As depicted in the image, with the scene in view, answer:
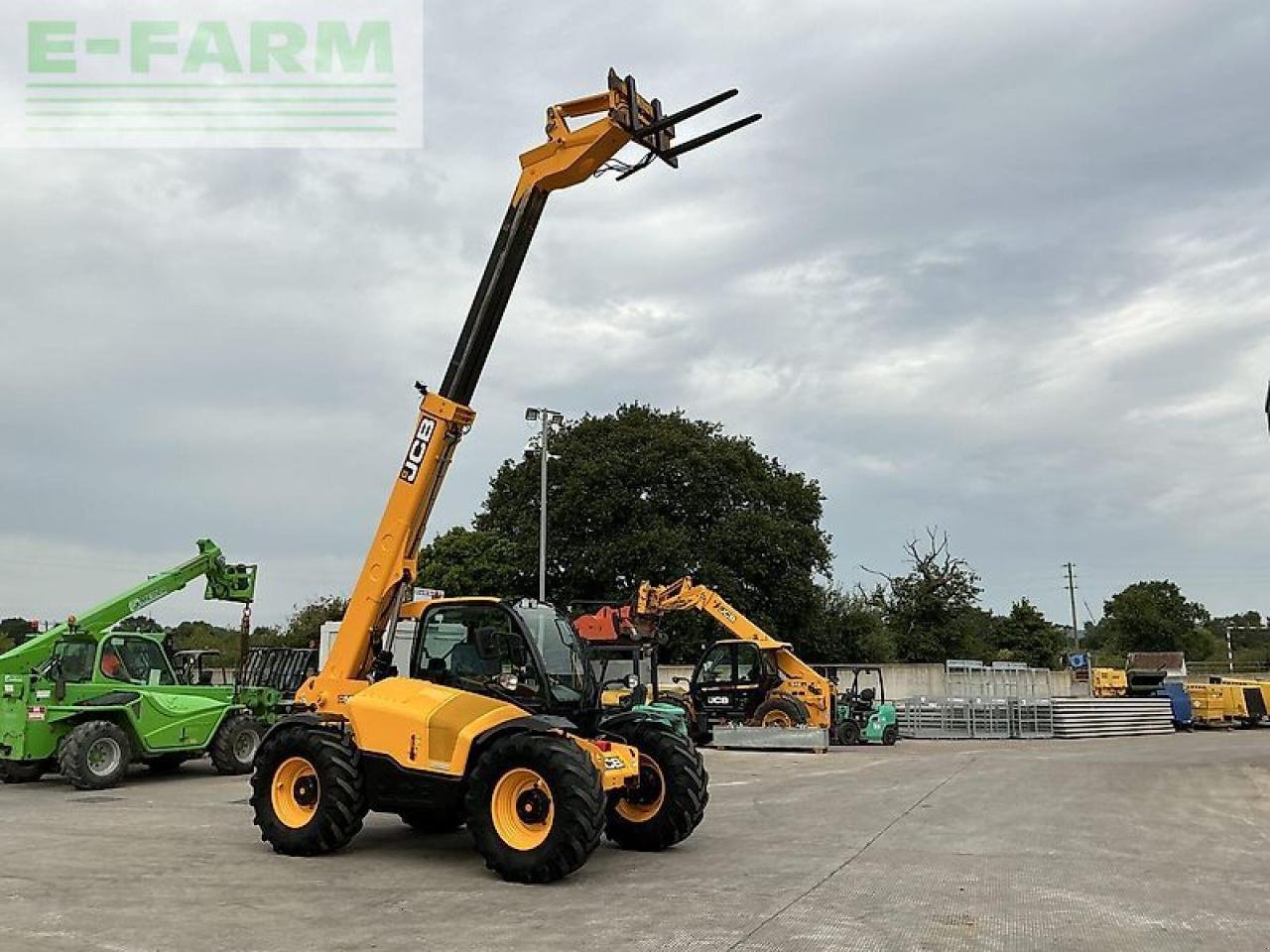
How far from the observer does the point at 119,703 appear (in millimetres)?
15258

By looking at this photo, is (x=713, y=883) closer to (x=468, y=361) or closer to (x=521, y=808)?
(x=521, y=808)

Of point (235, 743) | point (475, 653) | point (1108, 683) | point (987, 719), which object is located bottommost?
point (987, 719)

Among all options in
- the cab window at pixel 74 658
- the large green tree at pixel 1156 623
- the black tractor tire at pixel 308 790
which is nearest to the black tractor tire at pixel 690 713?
the cab window at pixel 74 658

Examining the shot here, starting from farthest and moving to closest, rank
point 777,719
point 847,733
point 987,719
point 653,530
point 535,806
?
1. point 653,530
2. point 987,719
3. point 847,733
4. point 777,719
5. point 535,806

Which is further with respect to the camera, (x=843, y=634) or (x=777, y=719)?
(x=843, y=634)

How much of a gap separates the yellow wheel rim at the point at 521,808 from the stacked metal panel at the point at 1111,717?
79.9 feet

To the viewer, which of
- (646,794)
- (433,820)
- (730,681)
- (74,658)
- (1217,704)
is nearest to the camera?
(646,794)

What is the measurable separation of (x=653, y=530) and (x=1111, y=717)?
18.9m

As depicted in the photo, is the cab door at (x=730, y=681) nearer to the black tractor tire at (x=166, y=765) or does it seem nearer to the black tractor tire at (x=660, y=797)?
the black tractor tire at (x=166, y=765)

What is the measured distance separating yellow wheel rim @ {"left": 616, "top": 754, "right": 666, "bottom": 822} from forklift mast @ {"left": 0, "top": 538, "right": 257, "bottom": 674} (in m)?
10.3

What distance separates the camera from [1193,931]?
688 cm

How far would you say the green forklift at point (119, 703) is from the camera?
1470 cm

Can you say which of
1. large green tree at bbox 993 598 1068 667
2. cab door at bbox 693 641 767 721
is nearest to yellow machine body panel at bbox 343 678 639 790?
cab door at bbox 693 641 767 721

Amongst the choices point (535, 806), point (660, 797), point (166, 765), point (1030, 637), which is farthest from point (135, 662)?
point (1030, 637)
